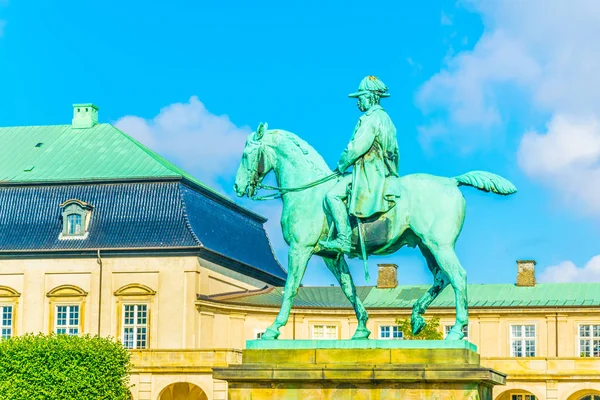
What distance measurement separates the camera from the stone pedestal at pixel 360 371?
16.7 meters

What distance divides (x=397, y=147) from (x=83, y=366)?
1198 inches

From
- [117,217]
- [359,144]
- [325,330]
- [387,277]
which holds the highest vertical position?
[117,217]

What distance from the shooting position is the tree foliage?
161ft

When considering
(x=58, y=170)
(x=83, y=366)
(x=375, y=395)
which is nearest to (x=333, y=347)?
(x=375, y=395)

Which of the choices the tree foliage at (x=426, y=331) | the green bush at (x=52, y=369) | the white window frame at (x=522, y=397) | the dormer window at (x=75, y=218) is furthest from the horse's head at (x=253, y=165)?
the white window frame at (x=522, y=397)

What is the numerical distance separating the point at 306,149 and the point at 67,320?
35851 mm

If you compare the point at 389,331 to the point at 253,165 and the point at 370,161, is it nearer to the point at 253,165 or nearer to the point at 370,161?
the point at 253,165

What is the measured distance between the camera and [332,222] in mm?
17828

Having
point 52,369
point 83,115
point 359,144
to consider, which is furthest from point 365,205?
point 83,115

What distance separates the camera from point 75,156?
55.9 metres

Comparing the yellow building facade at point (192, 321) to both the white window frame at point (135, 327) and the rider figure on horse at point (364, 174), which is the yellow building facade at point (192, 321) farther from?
the rider figure on horse at point (364, 174)

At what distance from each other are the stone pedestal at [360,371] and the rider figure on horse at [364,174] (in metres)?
1.31

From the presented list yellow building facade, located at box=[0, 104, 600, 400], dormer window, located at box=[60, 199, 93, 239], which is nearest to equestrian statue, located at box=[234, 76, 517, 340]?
yellow building facade, located at box=[0, 104, 600, 400]

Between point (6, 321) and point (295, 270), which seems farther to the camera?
point (6, 321)
